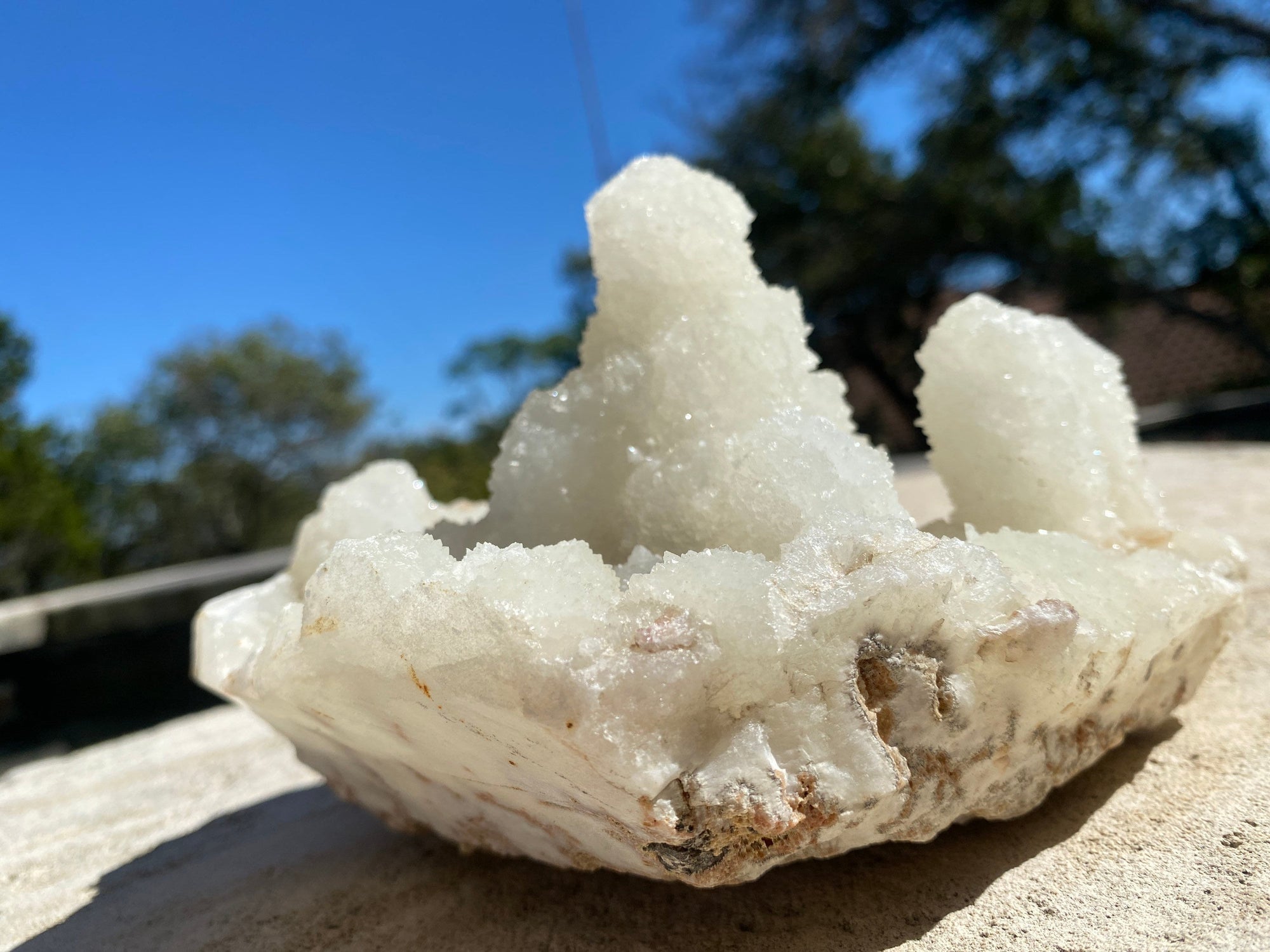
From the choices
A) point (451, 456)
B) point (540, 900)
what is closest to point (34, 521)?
point (540, 900)

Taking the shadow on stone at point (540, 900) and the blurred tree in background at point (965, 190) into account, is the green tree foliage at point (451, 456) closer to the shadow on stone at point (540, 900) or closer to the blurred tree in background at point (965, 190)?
the blurred tree in background at point (965, 190)

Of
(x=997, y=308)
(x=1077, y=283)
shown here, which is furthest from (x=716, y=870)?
(x=1077, y=283)

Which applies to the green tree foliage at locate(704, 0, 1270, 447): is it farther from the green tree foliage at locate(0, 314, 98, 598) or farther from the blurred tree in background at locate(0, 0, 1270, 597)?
the green tree foliage at locate(0, 314, 98, 598)

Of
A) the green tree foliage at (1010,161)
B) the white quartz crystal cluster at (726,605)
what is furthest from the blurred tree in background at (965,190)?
the white quartz crystal cluster at (726,605)

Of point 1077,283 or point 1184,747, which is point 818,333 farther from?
point 1184,747

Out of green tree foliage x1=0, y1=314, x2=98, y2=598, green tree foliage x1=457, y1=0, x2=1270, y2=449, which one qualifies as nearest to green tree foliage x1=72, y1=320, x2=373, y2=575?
green tree foliage x1=0, y1=314, x2=98, y2=598
